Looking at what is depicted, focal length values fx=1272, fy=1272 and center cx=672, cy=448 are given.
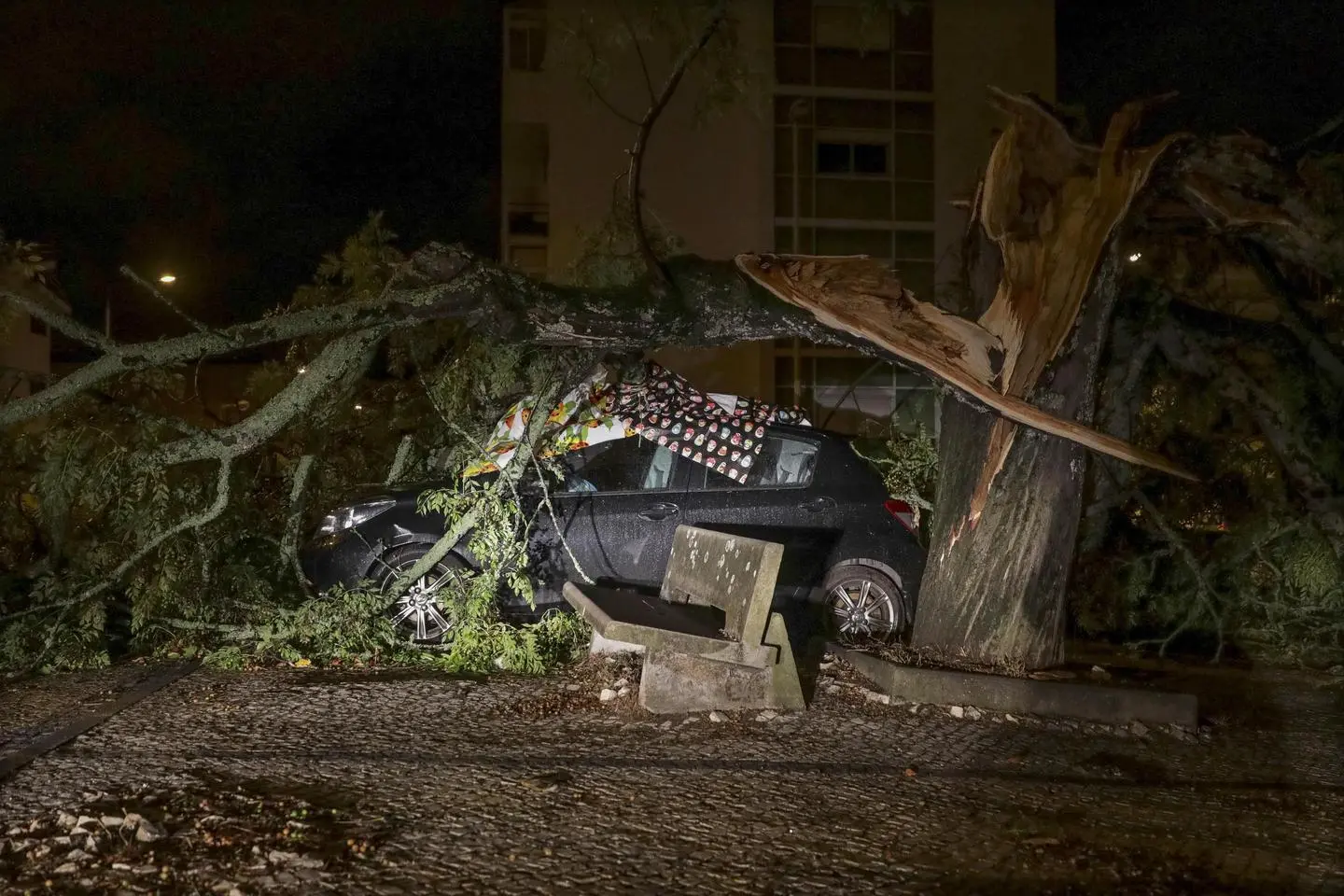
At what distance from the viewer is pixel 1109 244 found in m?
7.09

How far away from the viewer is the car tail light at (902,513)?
8.90 meters

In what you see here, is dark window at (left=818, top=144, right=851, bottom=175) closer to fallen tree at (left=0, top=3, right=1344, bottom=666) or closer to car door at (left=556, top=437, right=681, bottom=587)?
car door at (left=556, top=437, right=681, bottom=587)

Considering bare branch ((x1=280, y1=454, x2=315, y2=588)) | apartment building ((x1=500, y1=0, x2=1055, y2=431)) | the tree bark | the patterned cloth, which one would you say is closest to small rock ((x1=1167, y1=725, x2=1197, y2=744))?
the tree bark

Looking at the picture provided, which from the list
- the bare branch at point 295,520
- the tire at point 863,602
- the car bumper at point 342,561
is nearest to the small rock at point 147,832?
the car bumper at point 342,561

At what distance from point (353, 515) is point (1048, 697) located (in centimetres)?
466

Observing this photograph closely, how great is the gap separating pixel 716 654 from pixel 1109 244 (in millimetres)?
3169

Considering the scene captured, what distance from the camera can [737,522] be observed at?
347 inches

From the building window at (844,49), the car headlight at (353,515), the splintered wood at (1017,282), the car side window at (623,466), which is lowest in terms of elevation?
the car headlight at (353,515)

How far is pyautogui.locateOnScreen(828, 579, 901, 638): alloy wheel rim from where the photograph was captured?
8.88 metres

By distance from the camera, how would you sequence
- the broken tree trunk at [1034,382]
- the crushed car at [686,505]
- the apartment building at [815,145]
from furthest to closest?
the apartment building at [815,145], the crushed car at [686,505], the broken tree trunk at [1034,382]

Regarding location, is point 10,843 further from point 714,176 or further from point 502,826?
point 714,176

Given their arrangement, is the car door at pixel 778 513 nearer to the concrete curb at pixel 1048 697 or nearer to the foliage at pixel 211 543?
the foliage at pixel 211 543

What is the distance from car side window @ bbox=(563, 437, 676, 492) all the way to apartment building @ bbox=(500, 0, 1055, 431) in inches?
538

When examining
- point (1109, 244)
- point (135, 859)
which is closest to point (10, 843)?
point (135, 859)
